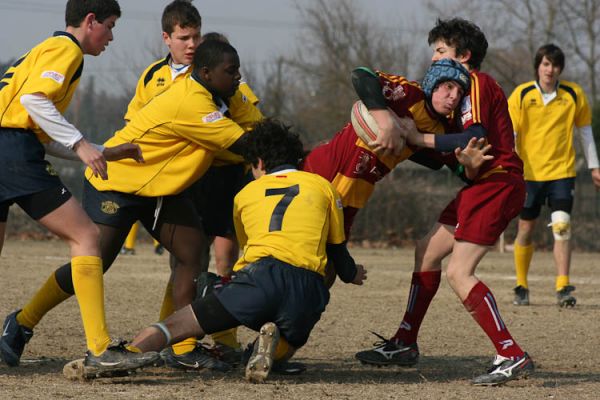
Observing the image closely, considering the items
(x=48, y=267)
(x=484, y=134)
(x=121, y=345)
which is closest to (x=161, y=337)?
(x=121, y=345)

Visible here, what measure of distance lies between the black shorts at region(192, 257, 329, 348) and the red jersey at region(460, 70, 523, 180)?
4.26ft

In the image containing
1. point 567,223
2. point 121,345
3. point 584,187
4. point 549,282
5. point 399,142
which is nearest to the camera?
point 121,345

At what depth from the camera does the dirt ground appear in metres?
5.57

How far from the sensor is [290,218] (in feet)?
18.9

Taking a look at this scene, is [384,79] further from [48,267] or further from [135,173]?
[48,267]

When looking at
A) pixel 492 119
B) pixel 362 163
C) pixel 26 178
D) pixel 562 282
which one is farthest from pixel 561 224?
pixel 26 178

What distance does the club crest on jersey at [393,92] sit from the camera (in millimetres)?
6188

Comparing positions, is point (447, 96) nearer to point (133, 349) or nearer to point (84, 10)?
point (84, 10)

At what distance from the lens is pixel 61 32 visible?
5.90 metres

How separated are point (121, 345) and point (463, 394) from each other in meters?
1.80

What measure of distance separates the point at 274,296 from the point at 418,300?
1.43 m

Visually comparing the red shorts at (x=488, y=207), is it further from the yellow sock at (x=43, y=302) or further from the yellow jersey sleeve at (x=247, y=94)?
the yellow sock at (x=43, y=302)

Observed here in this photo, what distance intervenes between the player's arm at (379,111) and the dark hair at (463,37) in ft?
2.24

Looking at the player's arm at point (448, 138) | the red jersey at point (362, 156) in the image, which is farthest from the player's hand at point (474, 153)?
the red jersey at point (362, 156)
